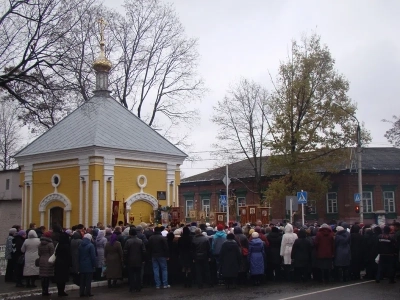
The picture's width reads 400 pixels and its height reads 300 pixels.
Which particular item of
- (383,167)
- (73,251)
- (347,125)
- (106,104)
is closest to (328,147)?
(347,125)

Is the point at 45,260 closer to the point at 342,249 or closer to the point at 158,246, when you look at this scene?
the point at 158,246

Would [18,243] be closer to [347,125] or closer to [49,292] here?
[49,292]

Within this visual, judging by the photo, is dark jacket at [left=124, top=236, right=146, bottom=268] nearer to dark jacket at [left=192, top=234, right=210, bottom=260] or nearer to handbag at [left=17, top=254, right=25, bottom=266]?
dark jacket at [left=192, top=234, right=210, bottom=260]

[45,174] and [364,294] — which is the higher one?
[45,174]

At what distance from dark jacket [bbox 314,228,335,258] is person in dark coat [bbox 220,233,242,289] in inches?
96.9

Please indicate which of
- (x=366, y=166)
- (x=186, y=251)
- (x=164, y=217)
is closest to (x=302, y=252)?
(x=186, y=251)

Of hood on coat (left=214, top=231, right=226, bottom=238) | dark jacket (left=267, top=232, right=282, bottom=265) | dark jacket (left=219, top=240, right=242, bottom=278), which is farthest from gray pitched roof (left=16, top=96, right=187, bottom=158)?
dark jacket (left=219, top=240, right=242, bottom=278)

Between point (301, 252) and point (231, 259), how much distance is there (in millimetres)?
2221

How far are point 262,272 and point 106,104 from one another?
635 inches

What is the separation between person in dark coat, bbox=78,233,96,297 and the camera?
14.0 metres

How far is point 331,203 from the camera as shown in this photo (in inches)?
1743

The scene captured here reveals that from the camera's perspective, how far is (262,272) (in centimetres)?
1516

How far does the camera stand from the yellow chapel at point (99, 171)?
24.6m

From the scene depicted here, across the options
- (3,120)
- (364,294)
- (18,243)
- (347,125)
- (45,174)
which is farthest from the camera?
(3,120)
